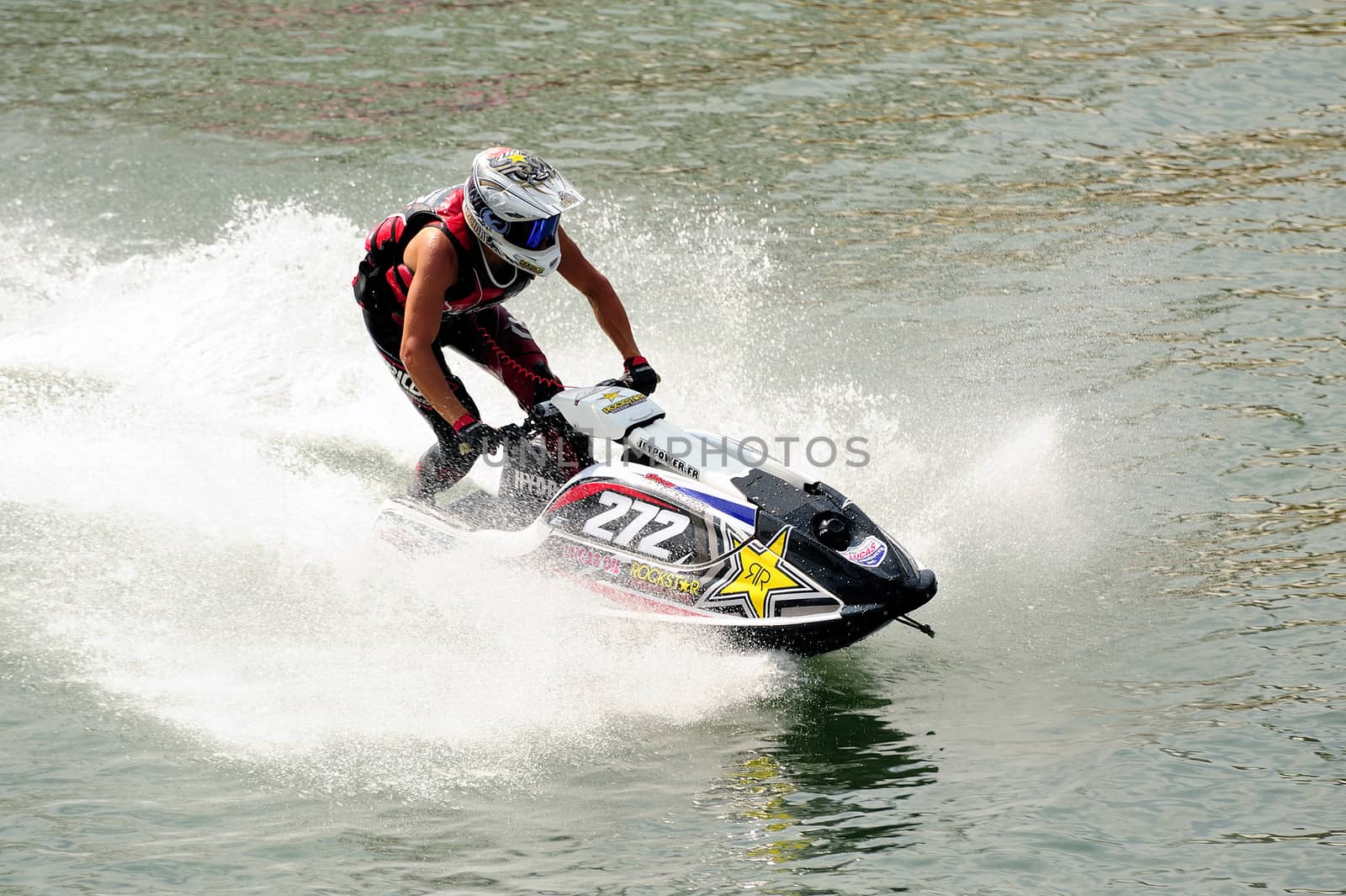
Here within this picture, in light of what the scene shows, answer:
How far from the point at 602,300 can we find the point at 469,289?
79 centimetres

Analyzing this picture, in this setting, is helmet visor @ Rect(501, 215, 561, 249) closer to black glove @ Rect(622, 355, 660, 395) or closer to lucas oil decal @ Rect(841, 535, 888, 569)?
black glove @ Rect(622, 355, 660, 395)

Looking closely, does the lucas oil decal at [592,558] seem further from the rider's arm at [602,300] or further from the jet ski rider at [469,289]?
the rider's arm at [602,300]

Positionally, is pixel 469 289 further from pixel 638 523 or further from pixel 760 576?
pixel 760 576

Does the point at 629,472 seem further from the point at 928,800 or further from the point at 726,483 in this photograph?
the point at 928,800

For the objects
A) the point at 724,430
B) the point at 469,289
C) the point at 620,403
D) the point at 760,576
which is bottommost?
the point at 760,576

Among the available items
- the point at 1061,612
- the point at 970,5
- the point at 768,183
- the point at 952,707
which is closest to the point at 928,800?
the point at 952,707

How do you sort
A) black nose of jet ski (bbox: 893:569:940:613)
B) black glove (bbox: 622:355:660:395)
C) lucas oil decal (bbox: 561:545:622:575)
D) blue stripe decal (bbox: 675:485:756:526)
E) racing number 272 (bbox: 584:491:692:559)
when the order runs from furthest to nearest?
black glove (bbox: 622:355:660:395), lucas oil decal (bbox: 561:545:622:575), racing number 272 (bbox: 584:491:692:559), blue stripe decal (bbox: 675:485:756:526), black nose of jet ski (bbox: 893:569:940:613)

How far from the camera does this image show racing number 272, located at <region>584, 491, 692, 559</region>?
6.39m

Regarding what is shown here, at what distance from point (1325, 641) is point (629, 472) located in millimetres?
3471

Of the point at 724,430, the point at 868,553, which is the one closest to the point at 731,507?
the point at 868,553

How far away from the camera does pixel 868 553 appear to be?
6.21 m

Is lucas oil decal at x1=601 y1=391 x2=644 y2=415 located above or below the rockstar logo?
above

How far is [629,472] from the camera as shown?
6.57 metres

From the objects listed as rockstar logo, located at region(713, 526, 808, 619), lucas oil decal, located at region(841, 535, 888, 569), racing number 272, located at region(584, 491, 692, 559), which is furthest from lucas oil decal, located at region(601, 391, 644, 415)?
lucas oil decal, located at region(841, 535, 888, 569)
